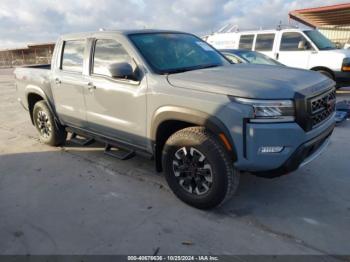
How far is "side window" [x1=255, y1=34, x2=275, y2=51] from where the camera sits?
9961mm

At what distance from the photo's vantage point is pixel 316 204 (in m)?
3.18

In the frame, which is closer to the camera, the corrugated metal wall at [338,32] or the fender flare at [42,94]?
the fender flare at [42,94]

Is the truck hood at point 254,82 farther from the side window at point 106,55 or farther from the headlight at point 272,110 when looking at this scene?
the side window at point 106,55

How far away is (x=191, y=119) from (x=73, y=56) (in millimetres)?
2387

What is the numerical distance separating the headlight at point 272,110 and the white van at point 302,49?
6977 mm

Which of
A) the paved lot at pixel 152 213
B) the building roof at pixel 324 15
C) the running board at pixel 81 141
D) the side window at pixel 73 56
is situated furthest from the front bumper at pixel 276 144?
the building roof at pixel 324 15

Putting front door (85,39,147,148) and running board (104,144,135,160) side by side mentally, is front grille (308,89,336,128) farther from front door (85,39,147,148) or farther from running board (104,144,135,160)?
running board (104,144,135,160)

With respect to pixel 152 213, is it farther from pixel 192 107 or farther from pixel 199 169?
pixel 192 107

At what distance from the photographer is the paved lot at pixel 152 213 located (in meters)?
2.64

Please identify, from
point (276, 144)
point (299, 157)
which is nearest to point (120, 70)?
point (276, 144)

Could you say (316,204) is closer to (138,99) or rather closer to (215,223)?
(215,223)

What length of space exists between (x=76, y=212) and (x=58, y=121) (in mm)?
2195

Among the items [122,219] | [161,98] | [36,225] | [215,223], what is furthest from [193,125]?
[36,225]

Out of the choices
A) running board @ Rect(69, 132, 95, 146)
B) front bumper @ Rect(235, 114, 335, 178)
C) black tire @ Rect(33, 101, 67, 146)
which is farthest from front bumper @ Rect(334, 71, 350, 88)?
black tire @ Rect(33, 101, 67, 146)
